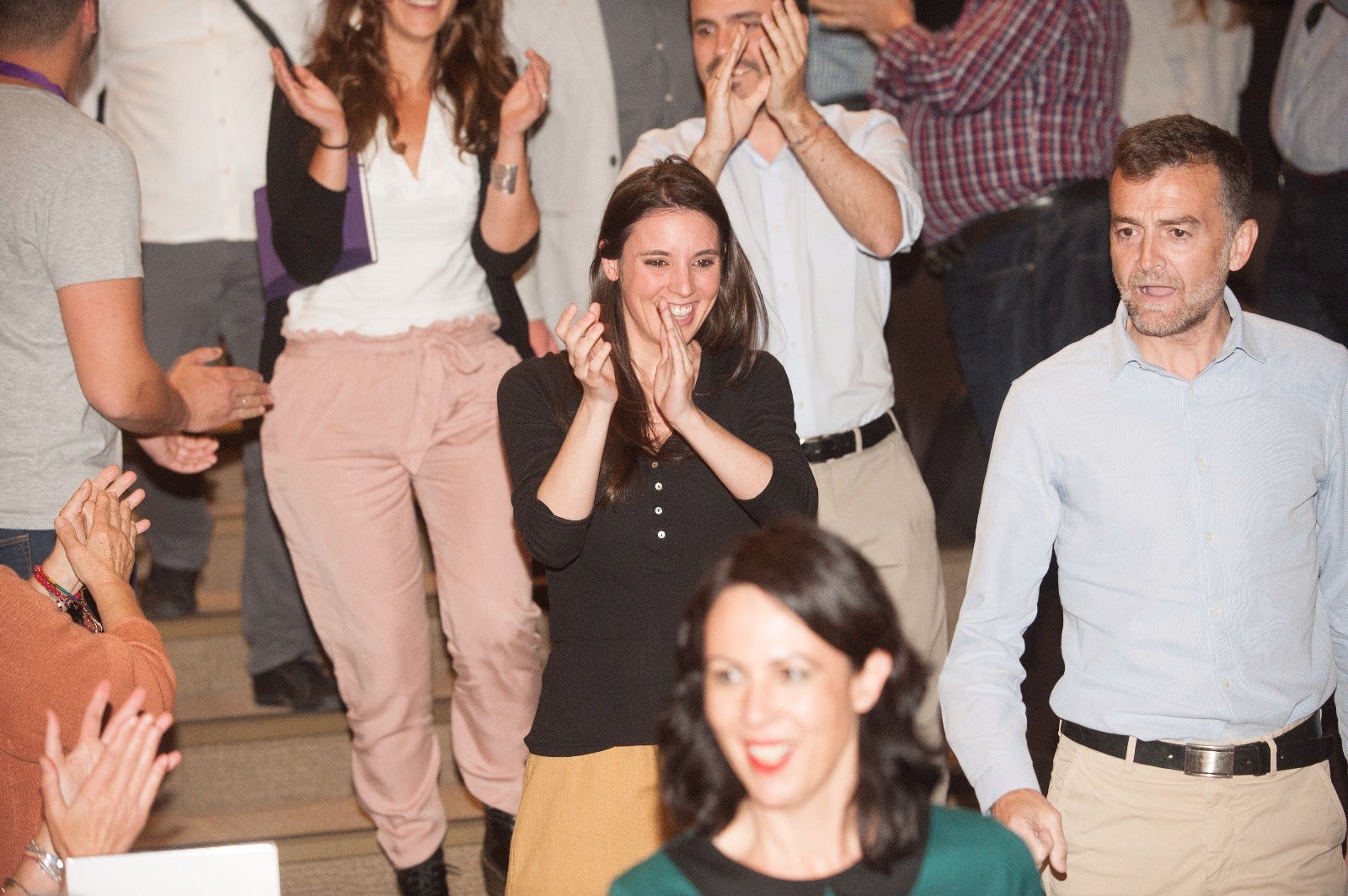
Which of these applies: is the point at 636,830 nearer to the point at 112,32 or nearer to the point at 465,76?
the point at 465,76

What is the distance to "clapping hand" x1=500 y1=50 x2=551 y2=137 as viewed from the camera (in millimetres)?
3119

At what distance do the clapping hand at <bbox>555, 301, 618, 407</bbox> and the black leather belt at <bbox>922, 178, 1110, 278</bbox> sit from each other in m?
1.57

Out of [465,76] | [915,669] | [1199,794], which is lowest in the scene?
[1199,794]

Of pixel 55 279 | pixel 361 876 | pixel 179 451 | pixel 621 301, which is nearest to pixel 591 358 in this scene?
pixel 621 301

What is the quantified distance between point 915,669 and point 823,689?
0.18 meters

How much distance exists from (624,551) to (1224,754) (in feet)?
3.36

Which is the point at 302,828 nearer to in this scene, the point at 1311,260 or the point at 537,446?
the point at 537,446

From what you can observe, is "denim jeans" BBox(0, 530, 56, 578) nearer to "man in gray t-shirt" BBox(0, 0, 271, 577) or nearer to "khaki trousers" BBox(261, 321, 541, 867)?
"man in gray t-shirt" BBox(0, 0, 271, 577)

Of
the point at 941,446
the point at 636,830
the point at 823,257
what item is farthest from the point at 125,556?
the point at 941,446

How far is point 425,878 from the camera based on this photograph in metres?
3.08

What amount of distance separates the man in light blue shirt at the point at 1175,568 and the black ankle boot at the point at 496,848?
1263mm

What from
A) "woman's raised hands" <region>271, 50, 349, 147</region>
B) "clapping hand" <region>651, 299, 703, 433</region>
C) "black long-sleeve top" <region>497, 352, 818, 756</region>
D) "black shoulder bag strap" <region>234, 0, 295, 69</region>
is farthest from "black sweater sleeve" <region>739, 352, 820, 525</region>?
"black shoulder bag strap" <region>234, 0, 295, 69</region>

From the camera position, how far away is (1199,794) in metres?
2.18

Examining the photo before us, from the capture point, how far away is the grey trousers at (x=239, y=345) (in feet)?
11.5
